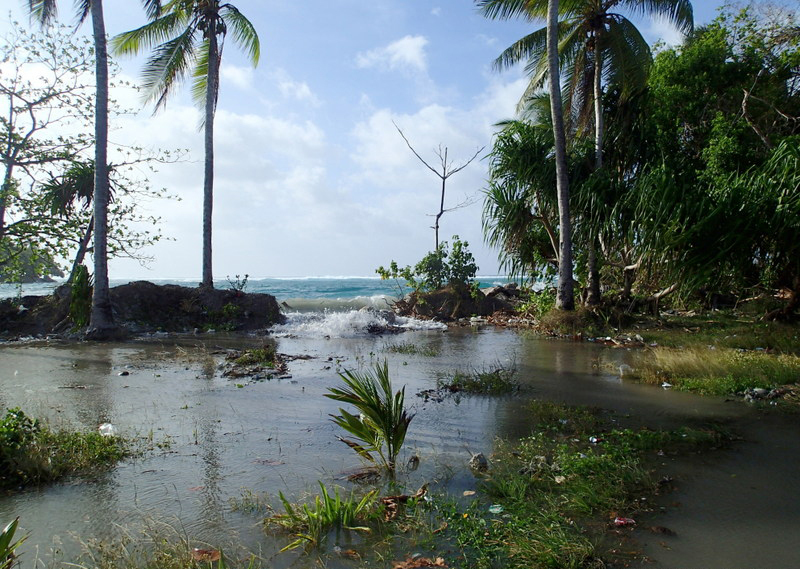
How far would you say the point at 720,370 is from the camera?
713 cm

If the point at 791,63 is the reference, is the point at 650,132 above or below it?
below

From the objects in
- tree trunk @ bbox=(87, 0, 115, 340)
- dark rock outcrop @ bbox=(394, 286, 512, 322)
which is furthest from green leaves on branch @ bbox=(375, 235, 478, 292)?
tree trunk @ bbox=(87, 0, 115, 340)

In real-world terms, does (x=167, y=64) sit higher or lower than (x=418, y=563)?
higher

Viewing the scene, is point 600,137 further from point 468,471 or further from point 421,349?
point 468,471

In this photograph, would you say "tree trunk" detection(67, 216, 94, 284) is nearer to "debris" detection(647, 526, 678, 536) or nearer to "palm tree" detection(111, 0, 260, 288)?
"palm tree" detection(111, 0, 260, 288)

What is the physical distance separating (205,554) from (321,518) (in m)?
0.68

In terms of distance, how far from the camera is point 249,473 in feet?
13.6

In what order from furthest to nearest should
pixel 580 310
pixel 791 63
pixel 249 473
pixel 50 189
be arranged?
pixel 50 189, pixel 580 310, pixel 791 63, pixel 249 473

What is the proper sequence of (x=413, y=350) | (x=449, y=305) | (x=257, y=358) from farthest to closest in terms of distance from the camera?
(x=449, y=305)
(x=413, y=350)
(x=257, y=358)

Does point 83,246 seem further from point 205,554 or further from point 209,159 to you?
point 205,554

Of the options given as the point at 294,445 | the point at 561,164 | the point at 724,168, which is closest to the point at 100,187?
the point at 294,445

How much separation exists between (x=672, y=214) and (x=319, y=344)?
805 centimetres

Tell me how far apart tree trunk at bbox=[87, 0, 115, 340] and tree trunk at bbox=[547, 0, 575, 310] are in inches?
445

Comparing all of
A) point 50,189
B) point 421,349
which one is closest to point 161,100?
point 50,189
